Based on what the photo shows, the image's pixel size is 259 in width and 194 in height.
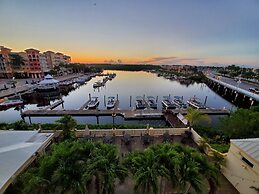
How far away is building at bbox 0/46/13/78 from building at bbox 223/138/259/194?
9156 cm

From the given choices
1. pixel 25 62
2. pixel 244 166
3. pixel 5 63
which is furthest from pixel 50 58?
pixel 244 166

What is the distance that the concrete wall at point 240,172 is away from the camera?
10.5 metres

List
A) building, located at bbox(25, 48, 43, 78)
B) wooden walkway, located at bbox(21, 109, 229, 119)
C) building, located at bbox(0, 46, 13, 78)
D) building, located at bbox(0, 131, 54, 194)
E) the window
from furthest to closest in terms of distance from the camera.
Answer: building, located at bbox(25, 48, 43, 78)
building, located at bbox(0, 46, 13, 78)
wooden walkway, located at bbox(21, 109, 229, 119)
the window
building, located at bbox(0, 131, 54, 194)

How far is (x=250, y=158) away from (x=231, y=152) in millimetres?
1964

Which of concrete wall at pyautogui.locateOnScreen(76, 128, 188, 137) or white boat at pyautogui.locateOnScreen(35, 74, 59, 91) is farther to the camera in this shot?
white boat at pyautogui.locateOnScreen(35, 74, 59, 91)

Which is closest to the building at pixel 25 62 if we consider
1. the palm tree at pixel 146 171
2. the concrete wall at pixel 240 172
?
the palm tree at pixel 146 171

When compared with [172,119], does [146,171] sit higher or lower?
higher

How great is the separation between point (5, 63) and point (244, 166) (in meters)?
93.0

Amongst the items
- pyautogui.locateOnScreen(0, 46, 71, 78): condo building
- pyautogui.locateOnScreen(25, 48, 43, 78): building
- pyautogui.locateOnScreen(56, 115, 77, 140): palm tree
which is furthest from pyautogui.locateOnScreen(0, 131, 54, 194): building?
pyautogui.locateOnScreen(25, 48, 43, 78): building

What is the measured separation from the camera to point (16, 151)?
40.2ft

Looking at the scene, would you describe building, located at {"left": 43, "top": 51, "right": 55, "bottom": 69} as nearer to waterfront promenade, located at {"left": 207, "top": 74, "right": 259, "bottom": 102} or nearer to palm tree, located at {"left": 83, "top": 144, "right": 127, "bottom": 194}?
waterfront promenade, located at {"left": 207, "top": 74, "right": 259, "bottom": 102}

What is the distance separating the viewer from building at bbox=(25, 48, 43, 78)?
80456 mm

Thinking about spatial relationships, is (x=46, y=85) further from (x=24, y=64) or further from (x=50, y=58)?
(x=50, y=58)

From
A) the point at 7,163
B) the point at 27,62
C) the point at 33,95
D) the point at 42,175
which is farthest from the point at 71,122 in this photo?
the point at 27,62
